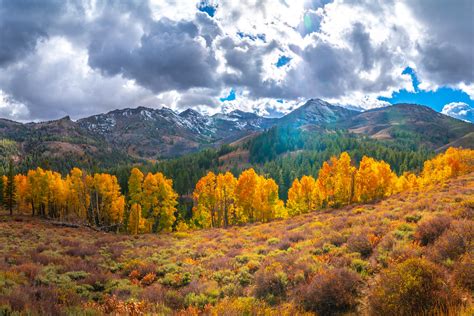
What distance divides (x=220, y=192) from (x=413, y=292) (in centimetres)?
4863

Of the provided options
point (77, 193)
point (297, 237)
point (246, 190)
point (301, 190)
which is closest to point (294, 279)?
point (297, 237)

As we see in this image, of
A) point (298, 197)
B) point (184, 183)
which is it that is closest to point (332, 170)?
point (298, 197)

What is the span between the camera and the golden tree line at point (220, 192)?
50.7 metres

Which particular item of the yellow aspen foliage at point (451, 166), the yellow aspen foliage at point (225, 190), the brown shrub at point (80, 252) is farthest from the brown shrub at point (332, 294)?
the yellow aspen foliage at point (451, 166)

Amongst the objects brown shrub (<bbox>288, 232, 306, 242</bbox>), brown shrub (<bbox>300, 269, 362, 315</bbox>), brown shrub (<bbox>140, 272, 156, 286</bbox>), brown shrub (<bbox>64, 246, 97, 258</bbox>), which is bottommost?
brown shrub (<bbox>140, 272, 156, 286</bbox>)

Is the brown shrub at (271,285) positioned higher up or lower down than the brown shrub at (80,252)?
higher up

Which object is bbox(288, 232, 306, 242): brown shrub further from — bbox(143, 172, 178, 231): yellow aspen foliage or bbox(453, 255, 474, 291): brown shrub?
bbox(143, 172, 178, 231): yellow aspen foliage

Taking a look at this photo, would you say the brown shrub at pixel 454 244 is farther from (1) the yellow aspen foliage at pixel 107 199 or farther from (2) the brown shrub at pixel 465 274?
(1) the yellow aspen foliage at pixel 107 199

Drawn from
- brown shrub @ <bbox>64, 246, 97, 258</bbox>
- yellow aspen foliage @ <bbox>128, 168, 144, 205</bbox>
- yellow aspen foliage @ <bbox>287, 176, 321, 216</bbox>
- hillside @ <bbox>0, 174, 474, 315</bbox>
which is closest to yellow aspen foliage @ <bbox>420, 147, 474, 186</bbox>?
yellow aspen foliage @ <bbox>287, 176, 321, 216</bbox>

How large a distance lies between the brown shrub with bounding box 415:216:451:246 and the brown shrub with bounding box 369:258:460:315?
4.15m

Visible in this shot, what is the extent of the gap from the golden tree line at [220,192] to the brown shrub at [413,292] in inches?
1625

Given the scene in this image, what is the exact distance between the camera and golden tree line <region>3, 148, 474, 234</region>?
50.7 meters

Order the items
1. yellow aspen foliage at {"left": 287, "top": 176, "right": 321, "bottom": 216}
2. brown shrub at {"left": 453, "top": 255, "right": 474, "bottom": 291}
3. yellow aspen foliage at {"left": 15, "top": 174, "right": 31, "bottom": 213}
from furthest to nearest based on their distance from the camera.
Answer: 1. yellow aspen foliage at {"left": 15, "top": 174, "right": 31, "bottom": 213}
2. yellow aspen foliage at {"left": 287, "top": 176, "right": 321, "bottom": 216}
3. brown shrub at {"left": 453, "top": 255, "right": 474, "bottom": 291}

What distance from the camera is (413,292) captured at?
697cm
